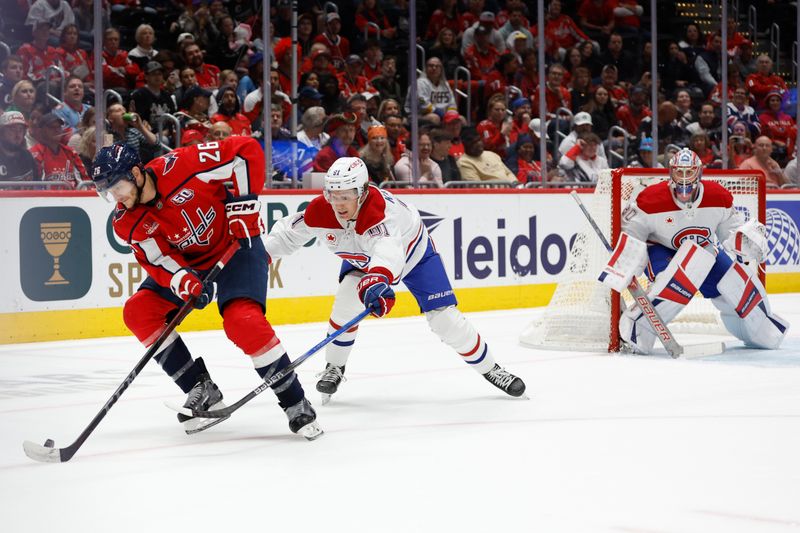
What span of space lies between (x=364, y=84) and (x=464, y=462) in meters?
6.44

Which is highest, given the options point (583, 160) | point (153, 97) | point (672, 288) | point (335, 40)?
point (335, 40)

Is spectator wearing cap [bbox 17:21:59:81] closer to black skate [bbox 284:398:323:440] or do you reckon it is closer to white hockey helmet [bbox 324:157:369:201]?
white hockey helmet [bbox 324:157:369:201]

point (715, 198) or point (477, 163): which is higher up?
point (477, 163)

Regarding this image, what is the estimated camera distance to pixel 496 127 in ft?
32.8

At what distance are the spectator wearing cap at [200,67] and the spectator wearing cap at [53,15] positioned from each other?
1.38 metres

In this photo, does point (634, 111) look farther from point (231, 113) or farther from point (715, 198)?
point (715, 198)

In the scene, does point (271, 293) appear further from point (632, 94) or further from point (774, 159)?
point (774, 159)

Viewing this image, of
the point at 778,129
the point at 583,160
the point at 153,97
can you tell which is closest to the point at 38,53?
the point at 153,97

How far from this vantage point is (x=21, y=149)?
6.99 meters

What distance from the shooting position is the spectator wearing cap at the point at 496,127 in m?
9.87

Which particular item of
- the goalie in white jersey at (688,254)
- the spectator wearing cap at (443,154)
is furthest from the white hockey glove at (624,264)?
the spectator wearing cap at (443,154)

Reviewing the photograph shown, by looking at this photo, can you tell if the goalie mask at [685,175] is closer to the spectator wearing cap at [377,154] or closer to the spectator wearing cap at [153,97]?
the spectator wearing cap at [377,154]

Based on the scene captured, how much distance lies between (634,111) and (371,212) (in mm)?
6711

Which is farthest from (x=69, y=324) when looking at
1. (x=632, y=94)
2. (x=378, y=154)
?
(x=632, y=94)
